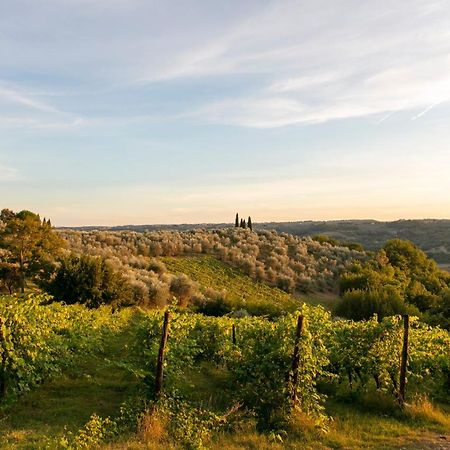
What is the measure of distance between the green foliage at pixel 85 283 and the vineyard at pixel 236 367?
406 inches

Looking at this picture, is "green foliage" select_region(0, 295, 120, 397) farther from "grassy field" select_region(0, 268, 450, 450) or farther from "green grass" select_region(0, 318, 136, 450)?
"grassy field" select_region(0, 268, 450, 450)

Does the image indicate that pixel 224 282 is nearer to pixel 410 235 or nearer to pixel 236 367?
pixel 236 367

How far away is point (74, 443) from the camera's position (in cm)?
747

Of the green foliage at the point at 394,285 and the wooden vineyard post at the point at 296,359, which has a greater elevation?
the wooden vineyard post at the point at 296,359

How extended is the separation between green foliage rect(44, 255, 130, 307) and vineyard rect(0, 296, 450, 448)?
10.3 meters

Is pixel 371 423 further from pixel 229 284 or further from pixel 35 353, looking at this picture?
pixel 229 284

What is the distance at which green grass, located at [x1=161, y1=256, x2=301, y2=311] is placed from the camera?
37375 millimetres

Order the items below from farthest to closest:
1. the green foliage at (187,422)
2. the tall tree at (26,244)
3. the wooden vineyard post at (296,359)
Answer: the tall tree at (26,244) → the wooden vineyard post at (296,359) → the green foliage at (187,422)

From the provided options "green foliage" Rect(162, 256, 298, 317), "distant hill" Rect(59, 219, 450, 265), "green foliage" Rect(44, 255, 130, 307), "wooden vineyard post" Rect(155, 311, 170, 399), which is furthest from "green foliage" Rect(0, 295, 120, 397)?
"distant hill" Rect(59, 219, 450, 265)

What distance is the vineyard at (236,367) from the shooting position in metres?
9.14

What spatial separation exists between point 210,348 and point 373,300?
19.3 metres

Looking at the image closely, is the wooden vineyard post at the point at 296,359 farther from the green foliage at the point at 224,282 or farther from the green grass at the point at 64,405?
the green foliage at the point at 224,282

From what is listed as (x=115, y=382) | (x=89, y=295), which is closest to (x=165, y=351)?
(x=115, y=382)

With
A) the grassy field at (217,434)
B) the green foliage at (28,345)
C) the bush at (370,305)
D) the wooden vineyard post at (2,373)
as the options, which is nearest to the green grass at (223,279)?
the bush at (370,305)
